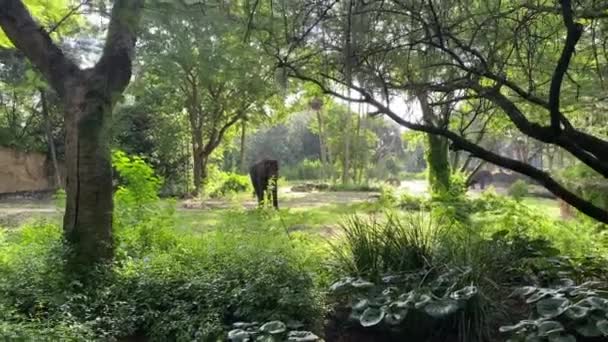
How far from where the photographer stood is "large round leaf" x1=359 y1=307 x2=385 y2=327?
2503mm

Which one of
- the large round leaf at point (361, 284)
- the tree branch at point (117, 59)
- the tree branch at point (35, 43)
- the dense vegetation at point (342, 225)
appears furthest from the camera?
the tree branch at point (117, 59)

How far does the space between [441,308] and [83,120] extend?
2.72m

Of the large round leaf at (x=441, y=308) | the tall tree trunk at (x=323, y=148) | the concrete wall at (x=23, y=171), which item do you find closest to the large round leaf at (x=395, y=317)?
the large round leaf at (x=441, y=308)

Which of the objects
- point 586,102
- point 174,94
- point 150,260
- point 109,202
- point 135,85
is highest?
point 174,94

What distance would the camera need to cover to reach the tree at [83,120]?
11.7ft

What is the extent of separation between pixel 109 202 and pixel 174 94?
33.7 feet

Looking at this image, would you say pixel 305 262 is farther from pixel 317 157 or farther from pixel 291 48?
pixel 317 157

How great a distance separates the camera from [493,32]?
103 inches

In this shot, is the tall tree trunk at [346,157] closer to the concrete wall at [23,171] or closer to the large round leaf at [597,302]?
the concrete wall at [23,171]

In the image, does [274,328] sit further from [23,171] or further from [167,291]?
[23,171]

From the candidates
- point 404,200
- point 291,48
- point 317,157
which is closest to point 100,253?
point 291,48

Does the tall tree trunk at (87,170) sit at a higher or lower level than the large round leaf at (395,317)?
higher

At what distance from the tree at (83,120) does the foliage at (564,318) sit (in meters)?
2.81

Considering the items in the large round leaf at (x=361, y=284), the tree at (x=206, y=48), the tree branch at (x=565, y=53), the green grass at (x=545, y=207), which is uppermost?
the tree at (x=206, y=48)
